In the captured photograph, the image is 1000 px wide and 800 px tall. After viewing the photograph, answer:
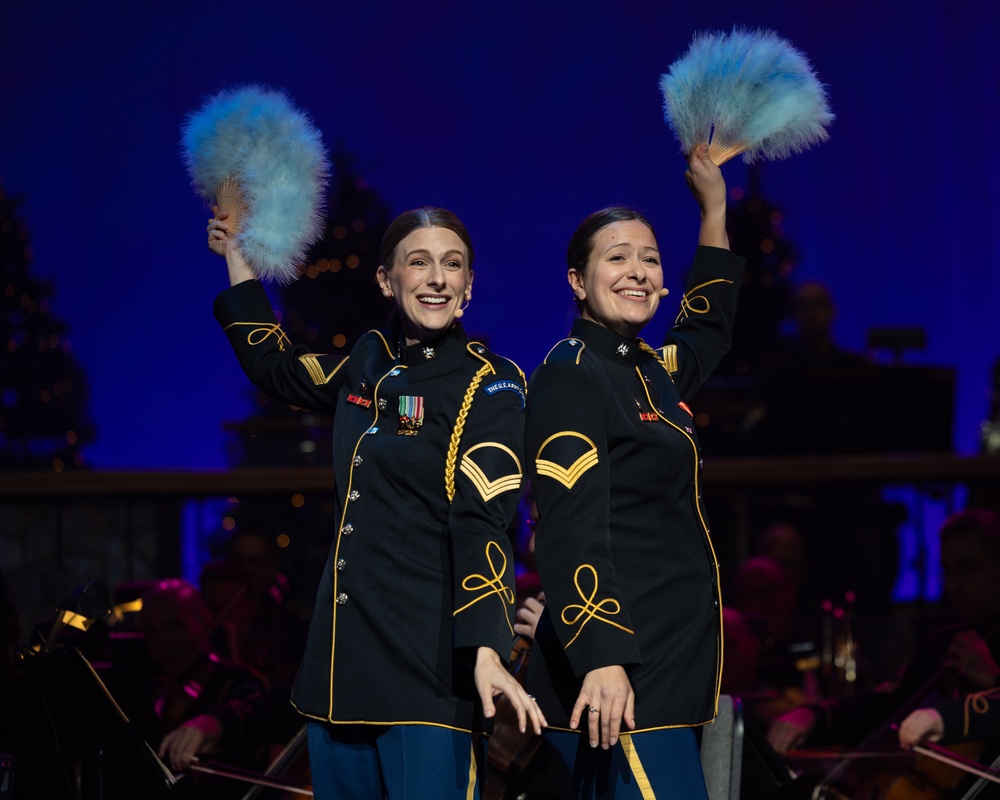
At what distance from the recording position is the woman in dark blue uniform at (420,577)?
6.21 ft

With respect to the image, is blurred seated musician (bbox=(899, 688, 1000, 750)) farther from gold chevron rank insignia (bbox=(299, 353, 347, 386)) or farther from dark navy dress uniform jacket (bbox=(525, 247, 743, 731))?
gold chevron rank insignia (bbox=(299, 353, 347, 386))

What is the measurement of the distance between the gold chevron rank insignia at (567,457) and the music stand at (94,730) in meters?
1.22

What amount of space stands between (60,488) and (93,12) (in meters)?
3.99

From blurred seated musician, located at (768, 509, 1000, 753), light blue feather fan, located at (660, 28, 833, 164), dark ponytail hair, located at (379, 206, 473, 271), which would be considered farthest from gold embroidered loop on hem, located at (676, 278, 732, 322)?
blurred seated musician, located at (768, 509, 1000, 753)

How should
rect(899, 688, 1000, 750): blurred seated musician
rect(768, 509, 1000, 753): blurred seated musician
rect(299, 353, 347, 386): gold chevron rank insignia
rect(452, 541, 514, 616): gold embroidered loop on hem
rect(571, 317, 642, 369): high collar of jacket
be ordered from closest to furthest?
rect(452, 541, 514, 616): gold embroidered loop on hem < rect(571, 317, 642, 369): high collar of jacket < rect(299, 353, 347, 386): gold chevron rank insignia < rect(899, 688, 1000, 750): blurred seated musician < rect(768, 509, 1000, 753): blurred seated musician

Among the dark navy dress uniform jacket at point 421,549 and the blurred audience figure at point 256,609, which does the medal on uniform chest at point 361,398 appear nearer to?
the dark navy dress uniform jacket at point 421,549

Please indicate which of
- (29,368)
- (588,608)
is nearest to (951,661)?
(588,608)

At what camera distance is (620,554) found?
6.46ft

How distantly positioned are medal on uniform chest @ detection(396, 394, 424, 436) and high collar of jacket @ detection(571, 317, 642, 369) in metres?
0.30

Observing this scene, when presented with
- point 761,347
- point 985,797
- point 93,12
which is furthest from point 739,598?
point 93,12

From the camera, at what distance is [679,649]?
6.46 feet

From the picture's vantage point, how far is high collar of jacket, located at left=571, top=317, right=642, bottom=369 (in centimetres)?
214

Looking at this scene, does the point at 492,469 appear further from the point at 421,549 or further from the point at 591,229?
the point at 591,229

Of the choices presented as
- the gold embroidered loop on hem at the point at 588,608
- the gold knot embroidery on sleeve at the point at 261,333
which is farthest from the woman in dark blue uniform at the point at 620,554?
the gold knot embroidery on sleeve at the point at 261,333
